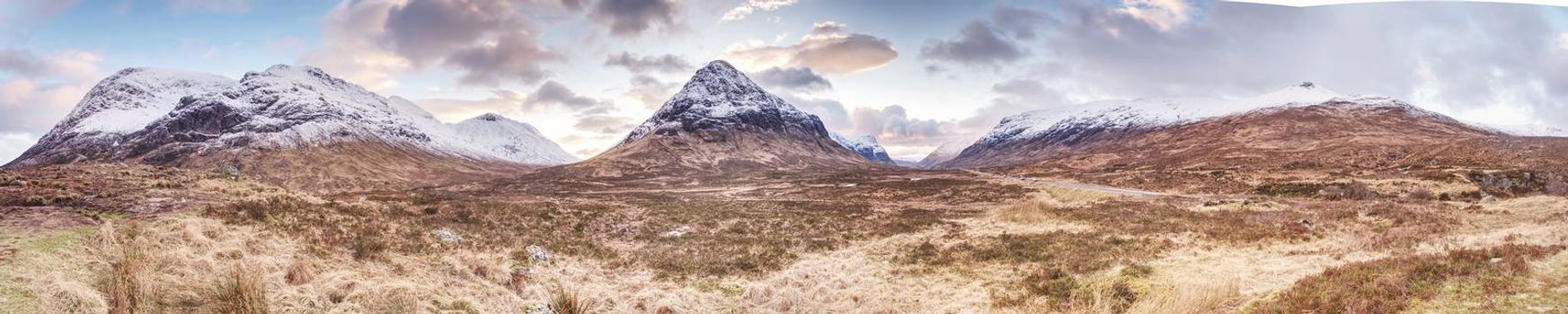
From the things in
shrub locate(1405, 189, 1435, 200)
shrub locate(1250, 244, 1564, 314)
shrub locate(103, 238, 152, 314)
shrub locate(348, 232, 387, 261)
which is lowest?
shrub locate(1405, 189, 1435, 200)

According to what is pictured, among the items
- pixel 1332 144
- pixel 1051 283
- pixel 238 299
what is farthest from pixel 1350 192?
pixel 1332 144

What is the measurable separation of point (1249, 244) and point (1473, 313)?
1323 cm

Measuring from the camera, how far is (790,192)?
75312mm

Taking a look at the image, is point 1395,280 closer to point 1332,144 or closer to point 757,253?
point 757,253

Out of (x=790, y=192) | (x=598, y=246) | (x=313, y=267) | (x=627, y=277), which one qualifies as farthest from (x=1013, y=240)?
(x=790, y=192)

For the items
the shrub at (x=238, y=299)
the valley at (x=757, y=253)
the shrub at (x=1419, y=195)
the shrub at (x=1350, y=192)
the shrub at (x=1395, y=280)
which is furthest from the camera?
the shrub at (x=1350, y=192)

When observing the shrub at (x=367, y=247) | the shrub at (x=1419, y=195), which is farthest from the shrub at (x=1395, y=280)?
the shrub at (x=1419, y=195)

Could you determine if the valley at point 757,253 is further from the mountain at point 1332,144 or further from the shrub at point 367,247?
the mountain at point 1332,144

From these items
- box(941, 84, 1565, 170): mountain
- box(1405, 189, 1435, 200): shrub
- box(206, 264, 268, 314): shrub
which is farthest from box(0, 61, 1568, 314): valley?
box(941, 84, 1565, 170): mountain

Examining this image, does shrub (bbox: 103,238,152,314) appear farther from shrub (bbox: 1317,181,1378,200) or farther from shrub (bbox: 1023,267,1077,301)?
shrub (bbox: 1317,181,1378,200)

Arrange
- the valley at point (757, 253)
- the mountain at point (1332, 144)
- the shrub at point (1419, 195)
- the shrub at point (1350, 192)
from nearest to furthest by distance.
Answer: the valley at point (757, 253), the shrub at point (1419, 195), the shrub at point (1350, 192), the mountain at point (1332, 144)

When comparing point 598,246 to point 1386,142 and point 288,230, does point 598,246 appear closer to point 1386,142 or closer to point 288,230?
point 288,230

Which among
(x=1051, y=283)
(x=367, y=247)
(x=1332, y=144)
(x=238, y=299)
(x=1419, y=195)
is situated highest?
(x=1332, y=144)

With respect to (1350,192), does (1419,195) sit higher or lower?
lower
